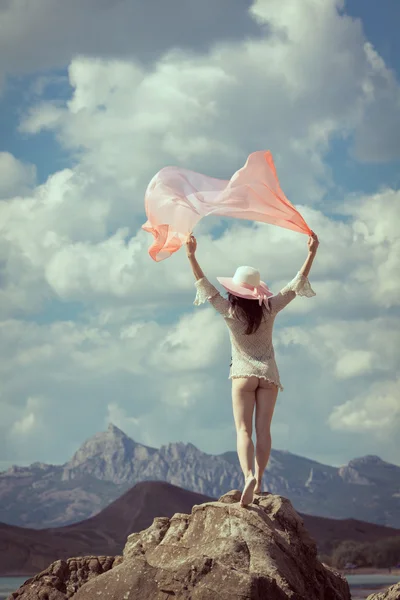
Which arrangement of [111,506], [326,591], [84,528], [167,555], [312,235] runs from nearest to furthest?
[167,555] → [326,591] → [312,235] → [84,528] → [111,506]

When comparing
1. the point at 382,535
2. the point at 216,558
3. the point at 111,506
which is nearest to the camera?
A: the point at 216,558

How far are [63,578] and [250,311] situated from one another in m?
4.55

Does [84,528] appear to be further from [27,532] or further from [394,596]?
[394,596]

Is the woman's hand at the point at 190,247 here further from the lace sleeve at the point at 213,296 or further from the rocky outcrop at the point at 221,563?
the rocky outcrop at the point at 221,563

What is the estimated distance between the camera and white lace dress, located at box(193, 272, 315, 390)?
12602 mm

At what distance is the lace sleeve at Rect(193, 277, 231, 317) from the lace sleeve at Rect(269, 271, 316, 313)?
0.71 metres

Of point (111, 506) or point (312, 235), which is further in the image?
point (111, 506)

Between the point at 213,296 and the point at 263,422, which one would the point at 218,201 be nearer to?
the point at 213,296

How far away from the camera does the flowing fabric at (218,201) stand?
13.6m

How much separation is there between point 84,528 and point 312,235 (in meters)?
89.1

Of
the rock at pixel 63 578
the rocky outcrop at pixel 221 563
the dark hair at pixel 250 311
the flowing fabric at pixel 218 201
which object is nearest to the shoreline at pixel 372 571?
the rocky outcrop at pixel 221 563

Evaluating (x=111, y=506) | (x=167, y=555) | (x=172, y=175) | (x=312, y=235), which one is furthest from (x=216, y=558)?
(x=111, y=506)

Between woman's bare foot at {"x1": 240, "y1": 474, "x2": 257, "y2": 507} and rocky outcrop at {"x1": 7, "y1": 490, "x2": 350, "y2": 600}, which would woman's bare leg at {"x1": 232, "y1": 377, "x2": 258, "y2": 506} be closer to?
rocky outcrop at {"x1": 7, "y1": 490, "x2": 350, "y2": 600}

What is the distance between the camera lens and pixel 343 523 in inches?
3627
